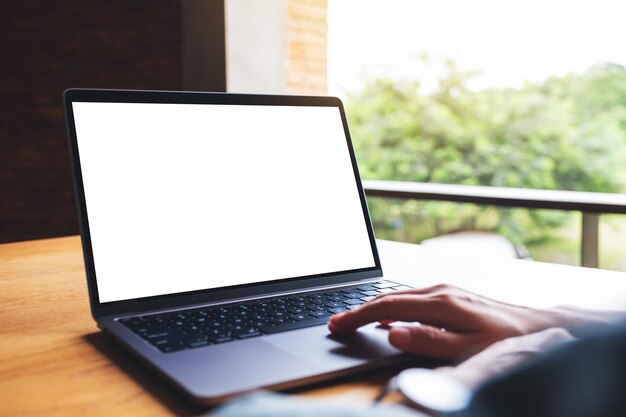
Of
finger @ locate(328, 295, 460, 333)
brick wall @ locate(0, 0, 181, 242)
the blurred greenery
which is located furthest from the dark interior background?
the blurred greenery

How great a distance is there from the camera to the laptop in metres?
0.61

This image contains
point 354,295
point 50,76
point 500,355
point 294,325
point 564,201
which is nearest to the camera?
point 500,355

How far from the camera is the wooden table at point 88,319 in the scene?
1.71 feet

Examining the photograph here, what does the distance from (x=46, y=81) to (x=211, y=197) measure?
4.11 metres

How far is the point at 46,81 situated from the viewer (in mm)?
4434

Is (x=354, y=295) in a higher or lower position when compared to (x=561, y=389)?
lower

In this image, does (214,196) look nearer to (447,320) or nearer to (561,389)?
(447,320)

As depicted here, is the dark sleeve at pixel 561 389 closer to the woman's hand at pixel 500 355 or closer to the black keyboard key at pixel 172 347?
the woman's hand at pixel 500 355

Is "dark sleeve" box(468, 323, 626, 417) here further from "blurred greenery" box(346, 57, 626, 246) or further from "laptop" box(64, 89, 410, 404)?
"blurred greenery" box(346, 57, 626, 246)

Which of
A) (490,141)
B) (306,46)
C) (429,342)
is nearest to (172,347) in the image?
(429,342)

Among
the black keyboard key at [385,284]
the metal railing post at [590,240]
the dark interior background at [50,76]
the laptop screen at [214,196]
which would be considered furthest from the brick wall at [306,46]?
the black keyboard key at [385,284]

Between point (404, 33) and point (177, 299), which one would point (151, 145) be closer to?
point (177, 299)

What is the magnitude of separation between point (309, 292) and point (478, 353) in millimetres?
312

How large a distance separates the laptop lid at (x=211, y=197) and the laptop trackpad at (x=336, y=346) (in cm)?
18
